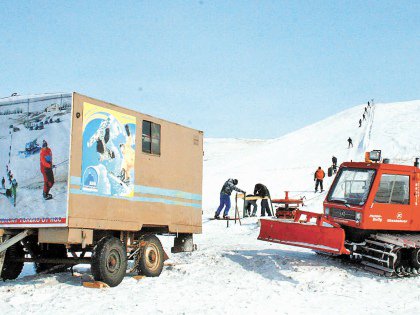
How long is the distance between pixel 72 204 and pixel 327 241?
18.4 ft

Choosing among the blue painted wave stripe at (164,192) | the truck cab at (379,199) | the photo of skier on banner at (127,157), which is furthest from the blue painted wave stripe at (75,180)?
the truck cab at (379,199)

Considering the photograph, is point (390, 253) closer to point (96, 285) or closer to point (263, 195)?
point (96, 285)

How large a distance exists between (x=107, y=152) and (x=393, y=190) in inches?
266

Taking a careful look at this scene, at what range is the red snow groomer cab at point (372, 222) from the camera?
1365 cm

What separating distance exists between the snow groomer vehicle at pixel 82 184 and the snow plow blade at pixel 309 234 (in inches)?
99.1

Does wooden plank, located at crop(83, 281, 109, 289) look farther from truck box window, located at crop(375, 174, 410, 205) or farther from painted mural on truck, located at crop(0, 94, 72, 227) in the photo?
truck box window, located at crop(375, 174, 410, 205)

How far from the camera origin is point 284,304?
10.6 meters

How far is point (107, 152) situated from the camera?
1211 cm

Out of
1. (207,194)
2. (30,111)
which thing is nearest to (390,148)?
(207,194)

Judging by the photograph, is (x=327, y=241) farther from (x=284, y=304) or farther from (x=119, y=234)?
(x=119, y=234)

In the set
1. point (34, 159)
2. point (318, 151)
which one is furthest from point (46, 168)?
point (318, 151)

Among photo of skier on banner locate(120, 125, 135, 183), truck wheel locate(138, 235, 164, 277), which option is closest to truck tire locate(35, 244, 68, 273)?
truck wheel locate(138, 235, 164, 277)

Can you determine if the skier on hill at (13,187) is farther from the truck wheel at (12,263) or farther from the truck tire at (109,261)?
the truck tire at (109,261)

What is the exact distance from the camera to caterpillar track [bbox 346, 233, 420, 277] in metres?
13.4
